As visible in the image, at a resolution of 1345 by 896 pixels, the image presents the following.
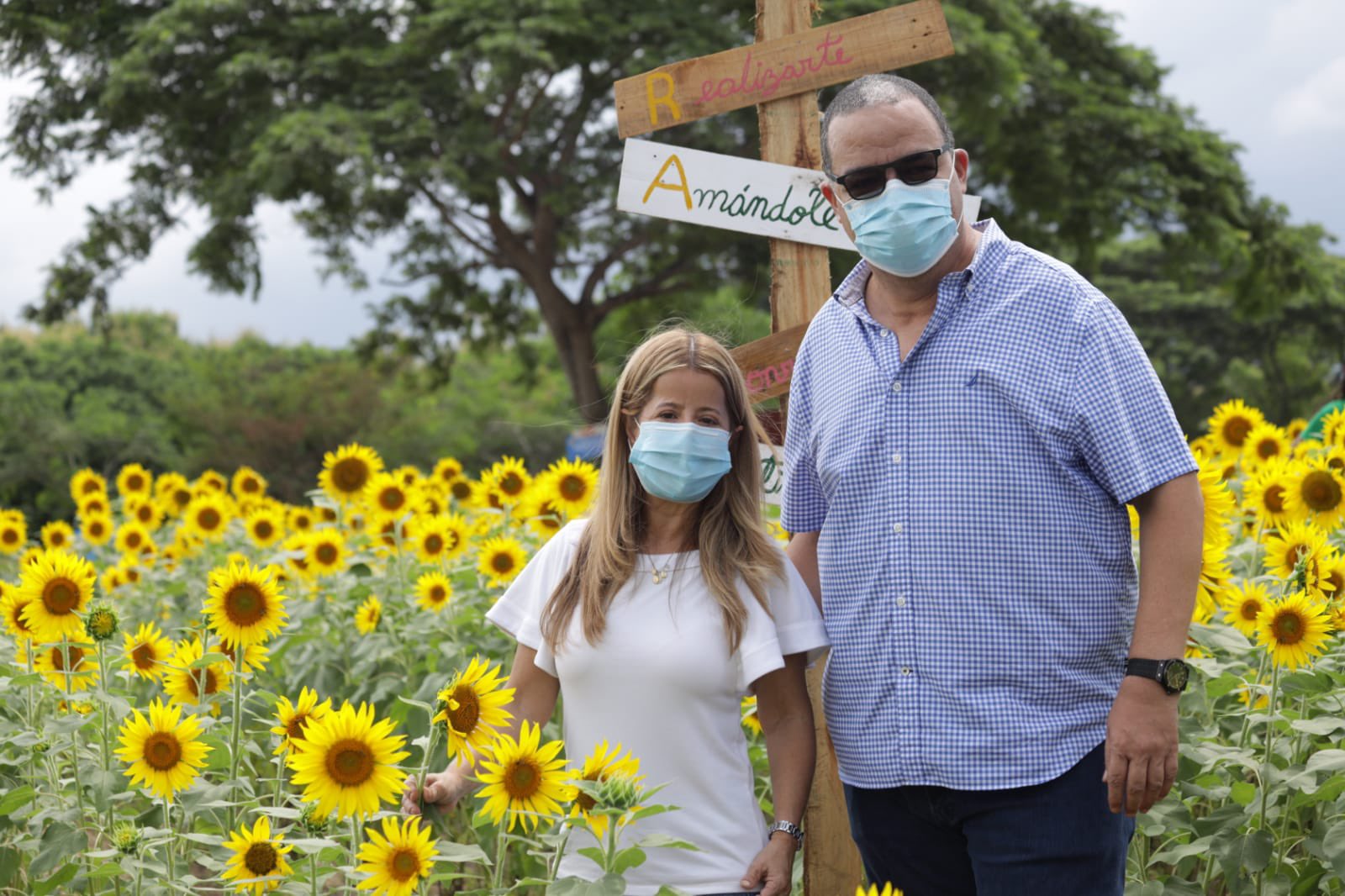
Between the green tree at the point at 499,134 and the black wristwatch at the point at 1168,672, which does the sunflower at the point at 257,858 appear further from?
the green tree at the point at 499,134

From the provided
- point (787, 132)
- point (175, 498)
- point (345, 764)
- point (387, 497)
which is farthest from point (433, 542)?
point (345, 764)

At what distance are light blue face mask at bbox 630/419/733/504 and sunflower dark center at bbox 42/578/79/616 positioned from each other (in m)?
1.44

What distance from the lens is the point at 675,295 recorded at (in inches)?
872

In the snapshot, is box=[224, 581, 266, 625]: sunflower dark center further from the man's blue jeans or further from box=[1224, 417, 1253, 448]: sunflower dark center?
box=[1224, 417, 1253, 448]: sunflower dark center

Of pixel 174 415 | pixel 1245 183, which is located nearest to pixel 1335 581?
pixel 1245 183

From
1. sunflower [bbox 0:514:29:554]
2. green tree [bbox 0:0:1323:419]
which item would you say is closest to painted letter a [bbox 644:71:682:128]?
sunflower [bbox 0:514:29:554]

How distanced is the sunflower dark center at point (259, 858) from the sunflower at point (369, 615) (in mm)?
1960

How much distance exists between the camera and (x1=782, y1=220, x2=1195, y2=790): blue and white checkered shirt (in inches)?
90.2

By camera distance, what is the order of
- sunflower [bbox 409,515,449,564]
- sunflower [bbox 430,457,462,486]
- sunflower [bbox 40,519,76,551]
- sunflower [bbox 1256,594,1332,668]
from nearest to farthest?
sunflower [bbox 1256,594,1332,668], sunflower [bbox 409,515,449,564], sunflower [bbox 430,457,462,486], sunflower [bbox 40,519,76,551]

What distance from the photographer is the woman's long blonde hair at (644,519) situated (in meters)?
2.51

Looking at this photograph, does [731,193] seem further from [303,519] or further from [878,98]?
[303,519]

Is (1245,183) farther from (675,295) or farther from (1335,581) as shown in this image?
(1335,581)

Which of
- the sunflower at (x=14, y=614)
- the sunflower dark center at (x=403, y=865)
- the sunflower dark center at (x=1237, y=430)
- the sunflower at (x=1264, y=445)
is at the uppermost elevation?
the sunflower dark center at (x=1237, y=430)

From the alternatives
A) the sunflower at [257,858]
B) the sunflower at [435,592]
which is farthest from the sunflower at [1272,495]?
the sunflower at [257,858]
